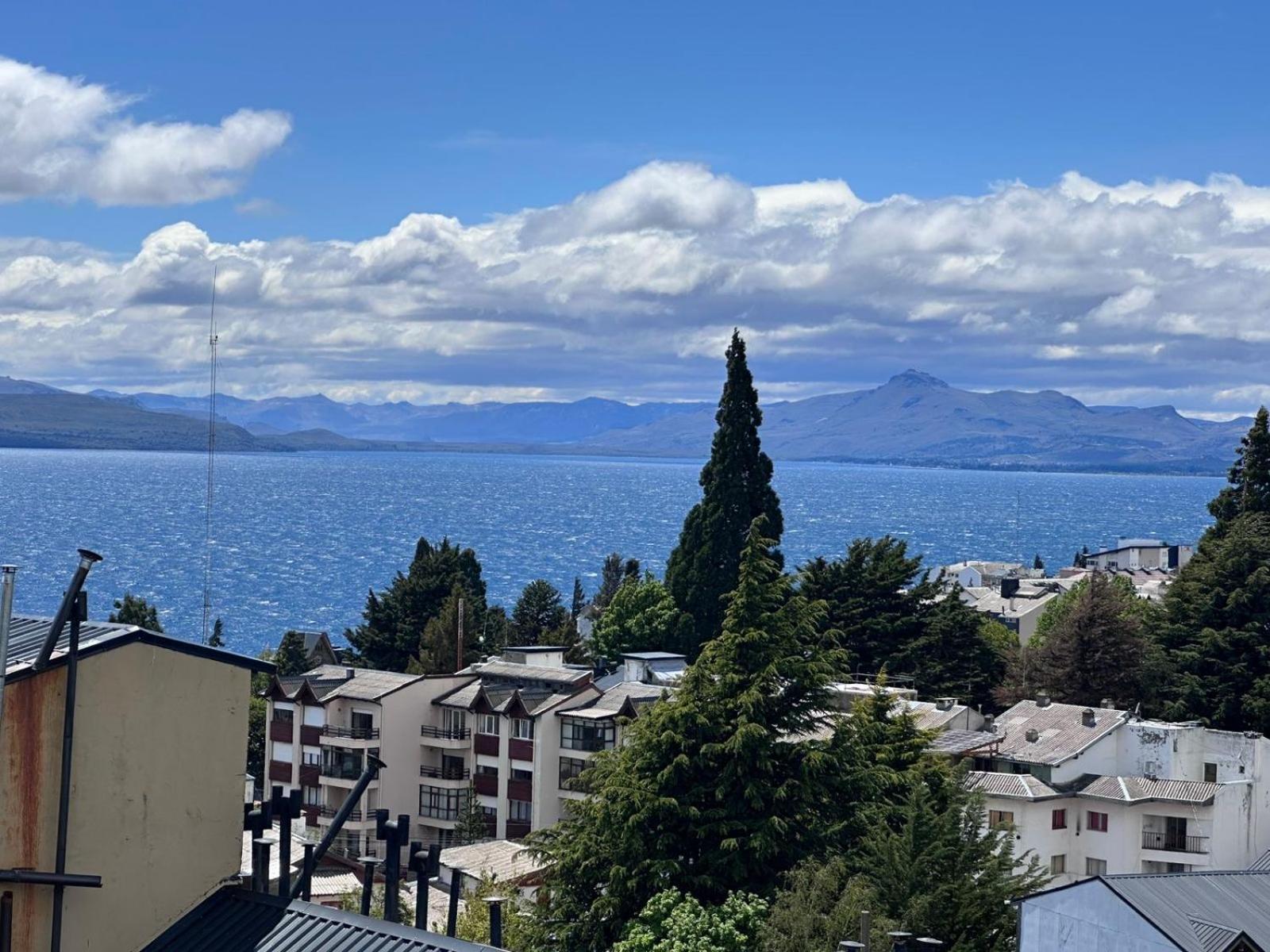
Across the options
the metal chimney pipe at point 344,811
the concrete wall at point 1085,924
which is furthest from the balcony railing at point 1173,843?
the metal chimney pipe at point 344,811

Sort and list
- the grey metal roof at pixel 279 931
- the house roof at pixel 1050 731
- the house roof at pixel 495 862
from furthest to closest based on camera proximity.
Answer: the house roof at pixel 1050 731 < the house roof at pixel 495 862 < the grey metal roof at pixel 279 931

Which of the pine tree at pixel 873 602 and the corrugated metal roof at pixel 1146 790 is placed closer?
the corrugated metal roof at pixel 1146 790

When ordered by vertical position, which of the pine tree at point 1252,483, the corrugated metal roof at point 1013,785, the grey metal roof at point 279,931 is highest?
the pine tree at point 1252,483

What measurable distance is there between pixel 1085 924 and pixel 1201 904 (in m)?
2.11

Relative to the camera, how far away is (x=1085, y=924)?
84.0 feet

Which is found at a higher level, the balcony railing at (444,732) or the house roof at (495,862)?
the balcony railing at (444,732)

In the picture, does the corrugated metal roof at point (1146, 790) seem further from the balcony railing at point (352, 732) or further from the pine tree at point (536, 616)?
the pine tree at point (536, 616)

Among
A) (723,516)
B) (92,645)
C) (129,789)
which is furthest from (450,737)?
(92,645)

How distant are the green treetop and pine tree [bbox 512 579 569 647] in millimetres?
9719

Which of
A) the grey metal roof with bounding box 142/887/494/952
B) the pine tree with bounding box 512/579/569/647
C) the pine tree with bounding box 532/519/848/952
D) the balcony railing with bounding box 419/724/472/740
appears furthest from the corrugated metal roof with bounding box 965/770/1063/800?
the pine tree with bounding box 512/579/569/647

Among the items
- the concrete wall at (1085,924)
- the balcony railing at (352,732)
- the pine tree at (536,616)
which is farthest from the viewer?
the pine tree at (536,616)

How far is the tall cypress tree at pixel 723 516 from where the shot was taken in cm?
5728

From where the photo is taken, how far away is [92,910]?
10.6 m

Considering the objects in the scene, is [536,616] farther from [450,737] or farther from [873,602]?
[450,737]
